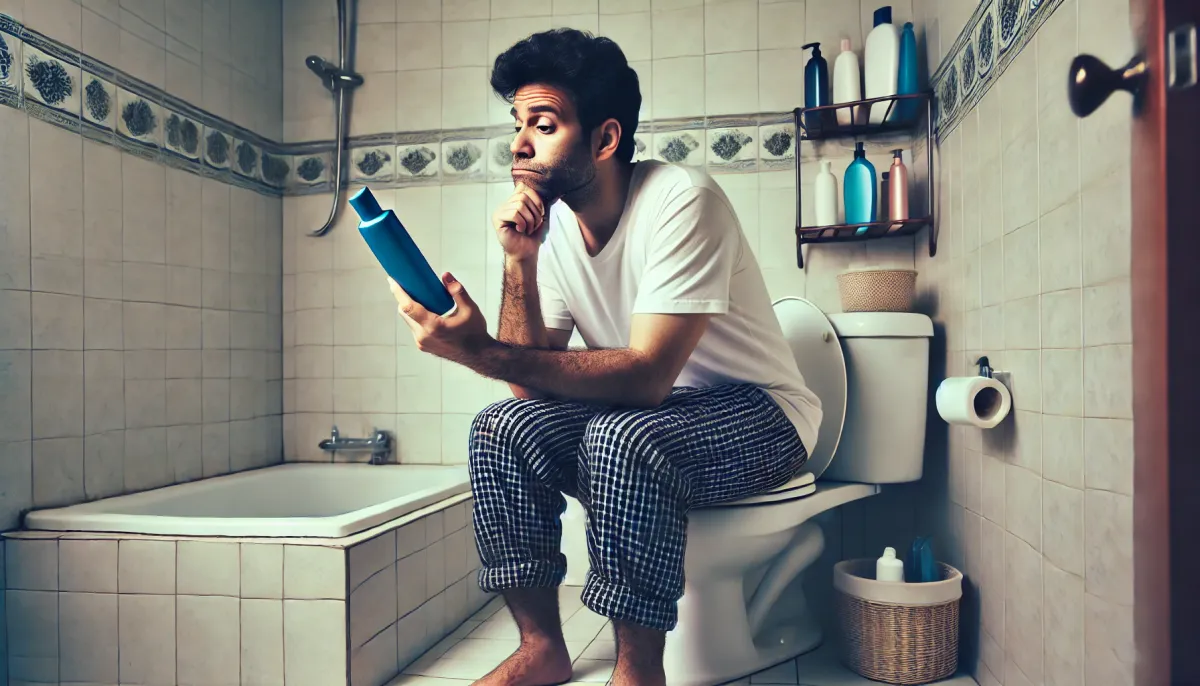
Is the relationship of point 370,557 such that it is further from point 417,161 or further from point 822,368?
point 417,161

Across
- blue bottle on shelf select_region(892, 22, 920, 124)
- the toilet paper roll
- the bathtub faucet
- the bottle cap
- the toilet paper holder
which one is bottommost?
the bathtub faucet

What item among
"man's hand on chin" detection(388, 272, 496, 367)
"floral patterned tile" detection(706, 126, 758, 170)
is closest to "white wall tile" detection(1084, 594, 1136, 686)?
"man's hand on chin" detection(388, 272, 496, 367)

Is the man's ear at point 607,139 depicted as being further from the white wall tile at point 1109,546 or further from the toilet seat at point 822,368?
the white wall tile at point 1109,546

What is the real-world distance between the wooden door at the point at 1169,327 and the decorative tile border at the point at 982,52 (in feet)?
2.64

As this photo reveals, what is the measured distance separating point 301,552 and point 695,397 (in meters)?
0.76

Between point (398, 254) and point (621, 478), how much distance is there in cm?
45

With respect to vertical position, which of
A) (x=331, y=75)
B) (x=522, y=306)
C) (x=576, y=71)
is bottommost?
(x=522, y=306)

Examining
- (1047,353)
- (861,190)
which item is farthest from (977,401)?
(861,190)

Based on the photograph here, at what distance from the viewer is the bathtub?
157cm

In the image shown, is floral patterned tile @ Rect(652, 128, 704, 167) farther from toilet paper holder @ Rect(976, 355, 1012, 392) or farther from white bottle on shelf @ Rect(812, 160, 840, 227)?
toilet paper holder @ Rect(976, 355, 1012, 392)

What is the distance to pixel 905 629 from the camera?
155cm

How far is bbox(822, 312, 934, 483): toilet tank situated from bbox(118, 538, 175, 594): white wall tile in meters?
1.38

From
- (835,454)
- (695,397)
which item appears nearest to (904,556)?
(835,454)

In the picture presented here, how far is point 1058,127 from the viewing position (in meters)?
1.14
